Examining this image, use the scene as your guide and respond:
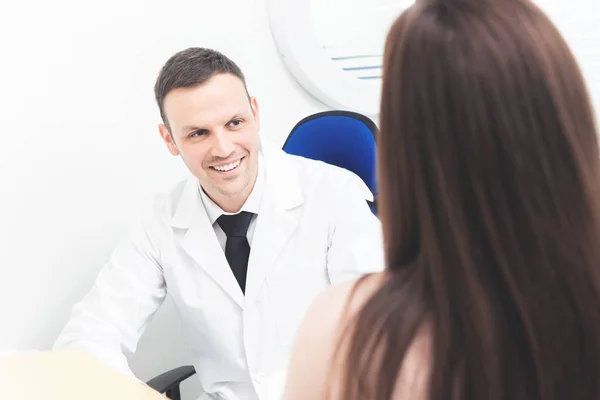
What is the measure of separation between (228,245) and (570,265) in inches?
37.6

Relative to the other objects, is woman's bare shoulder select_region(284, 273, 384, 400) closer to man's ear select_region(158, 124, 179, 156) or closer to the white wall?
man's ear select_region(158, 124, 179, 156)

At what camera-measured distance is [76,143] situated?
146 cm

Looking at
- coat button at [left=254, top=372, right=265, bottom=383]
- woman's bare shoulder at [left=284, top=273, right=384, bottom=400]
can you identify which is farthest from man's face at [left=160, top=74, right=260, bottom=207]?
woman's bare shoulder at [left=284, top=273, right=384, bottom=400]

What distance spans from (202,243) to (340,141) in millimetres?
456

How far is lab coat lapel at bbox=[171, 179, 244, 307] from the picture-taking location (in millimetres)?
1330

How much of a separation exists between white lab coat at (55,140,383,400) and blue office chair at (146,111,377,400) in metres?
0.07

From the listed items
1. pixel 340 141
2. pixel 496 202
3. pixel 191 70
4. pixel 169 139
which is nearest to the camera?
pixel 496 202

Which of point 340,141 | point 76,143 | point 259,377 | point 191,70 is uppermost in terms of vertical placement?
point 191,70

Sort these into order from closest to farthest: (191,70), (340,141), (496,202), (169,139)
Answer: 1. (496,202)
2. (191,70)
3. (169,139)
4. (340,141)

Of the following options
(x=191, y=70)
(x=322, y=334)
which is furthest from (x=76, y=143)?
(x=322, y=334)

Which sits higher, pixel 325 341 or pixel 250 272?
pixel 325 341

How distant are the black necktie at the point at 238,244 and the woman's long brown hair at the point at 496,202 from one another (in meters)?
0.83

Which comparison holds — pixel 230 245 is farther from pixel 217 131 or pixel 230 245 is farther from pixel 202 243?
pixel 217 131

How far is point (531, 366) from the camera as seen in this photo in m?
0.53
